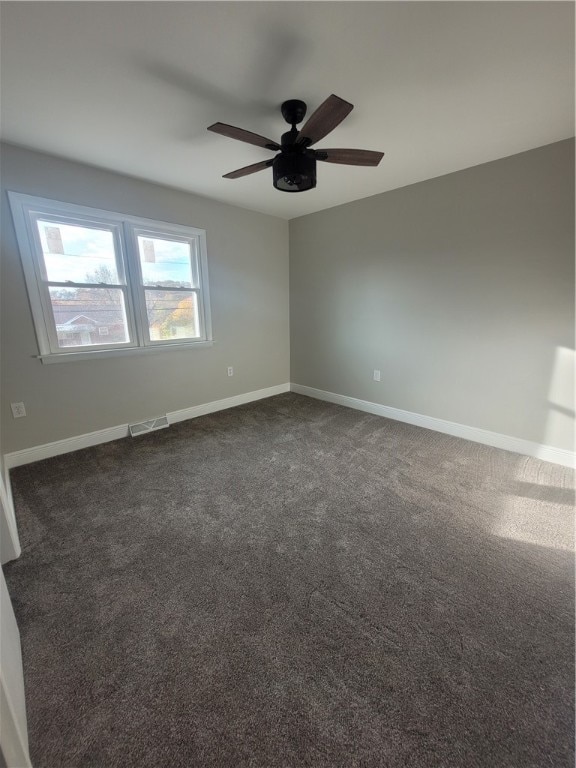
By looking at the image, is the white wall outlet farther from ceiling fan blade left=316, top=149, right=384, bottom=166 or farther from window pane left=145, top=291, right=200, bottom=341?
ceiling fan blade left=316, top=149, right=384, bottom=166

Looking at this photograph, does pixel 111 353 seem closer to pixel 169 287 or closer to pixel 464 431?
pixel 169 287

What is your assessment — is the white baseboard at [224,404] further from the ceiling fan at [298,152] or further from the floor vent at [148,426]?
the ceiling fan at [298,152]

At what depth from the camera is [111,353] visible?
2.86m

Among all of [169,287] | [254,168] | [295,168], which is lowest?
[169,287]

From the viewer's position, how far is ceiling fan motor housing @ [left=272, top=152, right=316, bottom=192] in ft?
5.91

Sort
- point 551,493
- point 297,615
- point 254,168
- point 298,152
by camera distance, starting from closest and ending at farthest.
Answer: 1. point 297,615
2. point 298,152
3. point 254,168
4. point 551,493

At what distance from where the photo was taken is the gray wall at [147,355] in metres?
2.37

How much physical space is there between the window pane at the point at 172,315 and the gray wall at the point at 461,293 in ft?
5.29

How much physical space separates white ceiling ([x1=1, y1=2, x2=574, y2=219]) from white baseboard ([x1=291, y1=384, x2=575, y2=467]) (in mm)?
2342

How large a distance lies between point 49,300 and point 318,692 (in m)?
3.10

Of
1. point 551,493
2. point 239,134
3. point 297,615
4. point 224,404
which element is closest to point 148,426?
point 224,404

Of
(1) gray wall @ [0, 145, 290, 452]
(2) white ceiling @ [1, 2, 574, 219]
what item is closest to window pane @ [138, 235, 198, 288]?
(1) gray wall @ [0, 145, 290, 452]

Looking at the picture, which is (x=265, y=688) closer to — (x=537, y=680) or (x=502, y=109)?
(x=537, y=680)

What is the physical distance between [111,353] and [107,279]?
0.68 m
